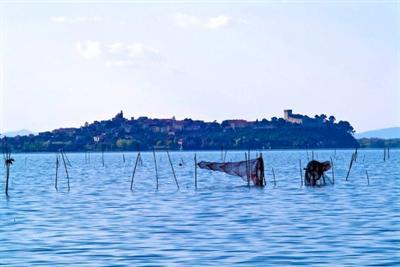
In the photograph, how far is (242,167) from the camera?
50625 mm

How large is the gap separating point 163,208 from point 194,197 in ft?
26.8

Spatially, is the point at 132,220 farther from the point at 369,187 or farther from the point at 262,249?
the point at 369,187

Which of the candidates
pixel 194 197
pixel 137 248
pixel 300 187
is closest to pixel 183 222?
pixel 137 248

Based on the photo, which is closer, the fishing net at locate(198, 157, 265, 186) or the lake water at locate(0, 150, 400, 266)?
the lake water at locate(0, 150, 400, 266)

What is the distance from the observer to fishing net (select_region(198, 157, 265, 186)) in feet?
162

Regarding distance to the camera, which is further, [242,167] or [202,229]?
[242,167]

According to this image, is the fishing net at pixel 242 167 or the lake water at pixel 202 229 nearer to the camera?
the lake water at pixel 202 229

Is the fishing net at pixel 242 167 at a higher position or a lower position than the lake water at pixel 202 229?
higher

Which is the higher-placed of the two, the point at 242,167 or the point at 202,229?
the point at 242,167

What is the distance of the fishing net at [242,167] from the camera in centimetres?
4950

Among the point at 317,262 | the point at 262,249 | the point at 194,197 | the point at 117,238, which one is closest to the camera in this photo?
the point at 317,262

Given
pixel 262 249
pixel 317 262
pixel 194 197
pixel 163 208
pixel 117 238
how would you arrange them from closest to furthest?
1. pixel 317 262
2. pixel 262 249
3. pixel 117 238
4. pixel 163 208
5. pixel 194 197

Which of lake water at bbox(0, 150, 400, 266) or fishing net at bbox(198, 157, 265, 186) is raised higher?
fishing net at bbox(198, 157, 265, 186)

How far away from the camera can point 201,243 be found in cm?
2409
